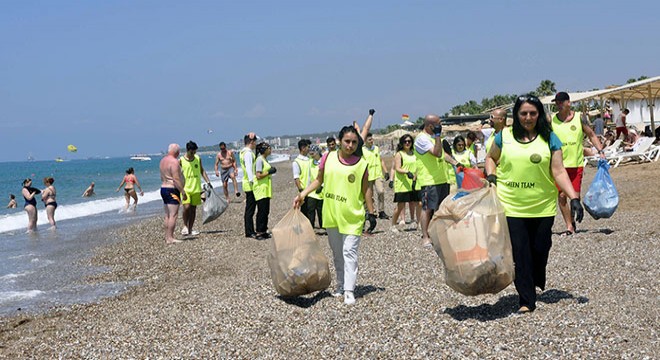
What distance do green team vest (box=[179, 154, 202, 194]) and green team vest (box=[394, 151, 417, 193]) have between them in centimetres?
344

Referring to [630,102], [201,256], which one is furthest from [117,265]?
[630,102]

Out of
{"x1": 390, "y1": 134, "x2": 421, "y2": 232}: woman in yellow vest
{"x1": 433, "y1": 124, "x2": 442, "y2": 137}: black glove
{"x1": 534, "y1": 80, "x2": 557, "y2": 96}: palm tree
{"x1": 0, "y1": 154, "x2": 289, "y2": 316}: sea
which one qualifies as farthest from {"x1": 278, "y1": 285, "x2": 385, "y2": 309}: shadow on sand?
{"x1": 534, "y1": 80, "x2": 557, "y2": 96}: palm tree

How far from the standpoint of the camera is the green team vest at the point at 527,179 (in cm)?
525

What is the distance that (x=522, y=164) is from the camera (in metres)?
5.27

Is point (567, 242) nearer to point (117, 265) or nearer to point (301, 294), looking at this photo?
point (301, 294)

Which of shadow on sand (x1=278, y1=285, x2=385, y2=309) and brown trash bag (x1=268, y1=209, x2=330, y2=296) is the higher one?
brown trash bag (x1=268, y1=209, x2=330, y2=296)

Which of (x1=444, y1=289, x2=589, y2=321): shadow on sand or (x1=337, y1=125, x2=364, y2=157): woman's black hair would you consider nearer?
(x1=444, y1=289, x2=589, y2=321): shadow on sand

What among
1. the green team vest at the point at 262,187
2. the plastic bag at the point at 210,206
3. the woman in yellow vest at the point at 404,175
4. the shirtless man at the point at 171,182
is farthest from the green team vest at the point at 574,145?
the plastic bag at the point at 210,206

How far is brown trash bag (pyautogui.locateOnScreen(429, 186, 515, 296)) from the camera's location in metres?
5.12

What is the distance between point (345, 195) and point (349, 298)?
0.91 metres

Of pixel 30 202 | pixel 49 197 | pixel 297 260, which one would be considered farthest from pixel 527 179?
pixel 49 197

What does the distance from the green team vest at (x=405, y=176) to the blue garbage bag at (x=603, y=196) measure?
119 inches

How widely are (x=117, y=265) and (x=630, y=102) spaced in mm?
25979

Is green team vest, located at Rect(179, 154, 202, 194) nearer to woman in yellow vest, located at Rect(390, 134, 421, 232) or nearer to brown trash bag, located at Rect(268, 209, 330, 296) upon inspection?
woman in yellow vest, located at Rect(390, 134, 421, 232)
